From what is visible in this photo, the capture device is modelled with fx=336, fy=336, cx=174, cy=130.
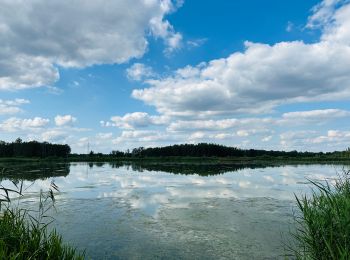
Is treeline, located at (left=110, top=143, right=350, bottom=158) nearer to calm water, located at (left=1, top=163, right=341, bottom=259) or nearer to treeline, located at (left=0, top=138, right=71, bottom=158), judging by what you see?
treeline, located at (left=0, top=138, right=71, bottom=158)

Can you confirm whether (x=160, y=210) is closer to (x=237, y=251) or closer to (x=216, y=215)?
(x=216, y=215)

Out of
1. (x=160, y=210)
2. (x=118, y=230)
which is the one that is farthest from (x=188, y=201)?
(x=118, y=230)

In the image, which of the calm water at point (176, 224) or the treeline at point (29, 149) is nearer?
the calm water at point (176, 224)

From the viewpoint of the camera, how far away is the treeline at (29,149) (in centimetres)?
9481

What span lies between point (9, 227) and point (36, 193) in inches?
547

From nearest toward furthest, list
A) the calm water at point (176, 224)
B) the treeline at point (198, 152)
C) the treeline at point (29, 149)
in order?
the calm water at point (176, 224) < the treeline at point (29, 149) < the treeline at point (198, 152)

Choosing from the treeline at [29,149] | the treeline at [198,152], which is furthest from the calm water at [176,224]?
the treeline at [198,152]

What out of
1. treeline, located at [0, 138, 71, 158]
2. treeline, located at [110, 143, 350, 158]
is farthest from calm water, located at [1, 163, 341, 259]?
treeline, located at [110, 143, 350, 158]

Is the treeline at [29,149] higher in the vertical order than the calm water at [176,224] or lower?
higher

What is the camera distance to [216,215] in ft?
40.4

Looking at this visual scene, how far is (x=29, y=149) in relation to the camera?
3718 inches

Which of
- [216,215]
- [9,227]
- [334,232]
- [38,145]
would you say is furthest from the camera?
[38,145]

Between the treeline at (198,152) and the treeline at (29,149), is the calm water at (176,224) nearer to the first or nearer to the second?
the treeline at (29,149)

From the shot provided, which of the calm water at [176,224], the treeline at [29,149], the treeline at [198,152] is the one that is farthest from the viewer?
the treeline at [198,152]
